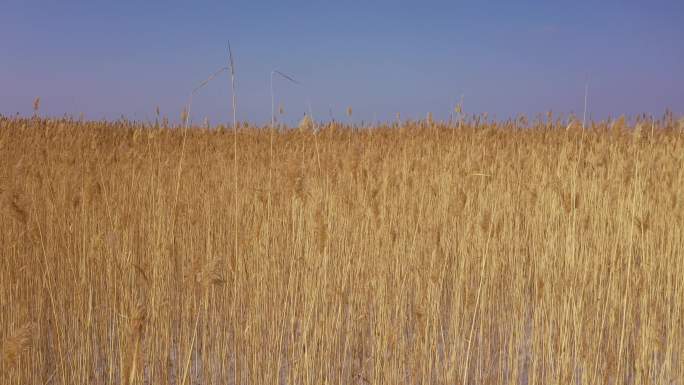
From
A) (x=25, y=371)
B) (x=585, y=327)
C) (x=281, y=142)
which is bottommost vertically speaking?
(x=25, y=371)

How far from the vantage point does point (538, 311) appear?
247 centimetres

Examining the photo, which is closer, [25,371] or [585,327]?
[25,371]

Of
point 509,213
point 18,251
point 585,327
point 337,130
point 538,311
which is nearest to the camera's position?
point 538,311

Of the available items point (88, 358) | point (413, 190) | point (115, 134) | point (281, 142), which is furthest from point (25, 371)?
point (115, 134)

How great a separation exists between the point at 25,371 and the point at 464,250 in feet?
6.70

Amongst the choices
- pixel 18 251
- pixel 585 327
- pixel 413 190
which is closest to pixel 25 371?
pixel 18 251

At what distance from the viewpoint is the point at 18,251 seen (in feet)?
10.3

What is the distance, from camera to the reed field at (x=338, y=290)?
217 centimetres

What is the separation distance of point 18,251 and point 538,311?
2.71 meters

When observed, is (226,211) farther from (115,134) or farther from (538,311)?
(115,134)

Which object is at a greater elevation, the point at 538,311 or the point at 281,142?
the point at 281,142

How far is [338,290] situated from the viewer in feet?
8.14

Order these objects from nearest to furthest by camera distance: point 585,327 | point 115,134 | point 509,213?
point 585,327 → point 509,213 → point 115,134

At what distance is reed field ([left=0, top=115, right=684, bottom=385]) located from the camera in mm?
2170
